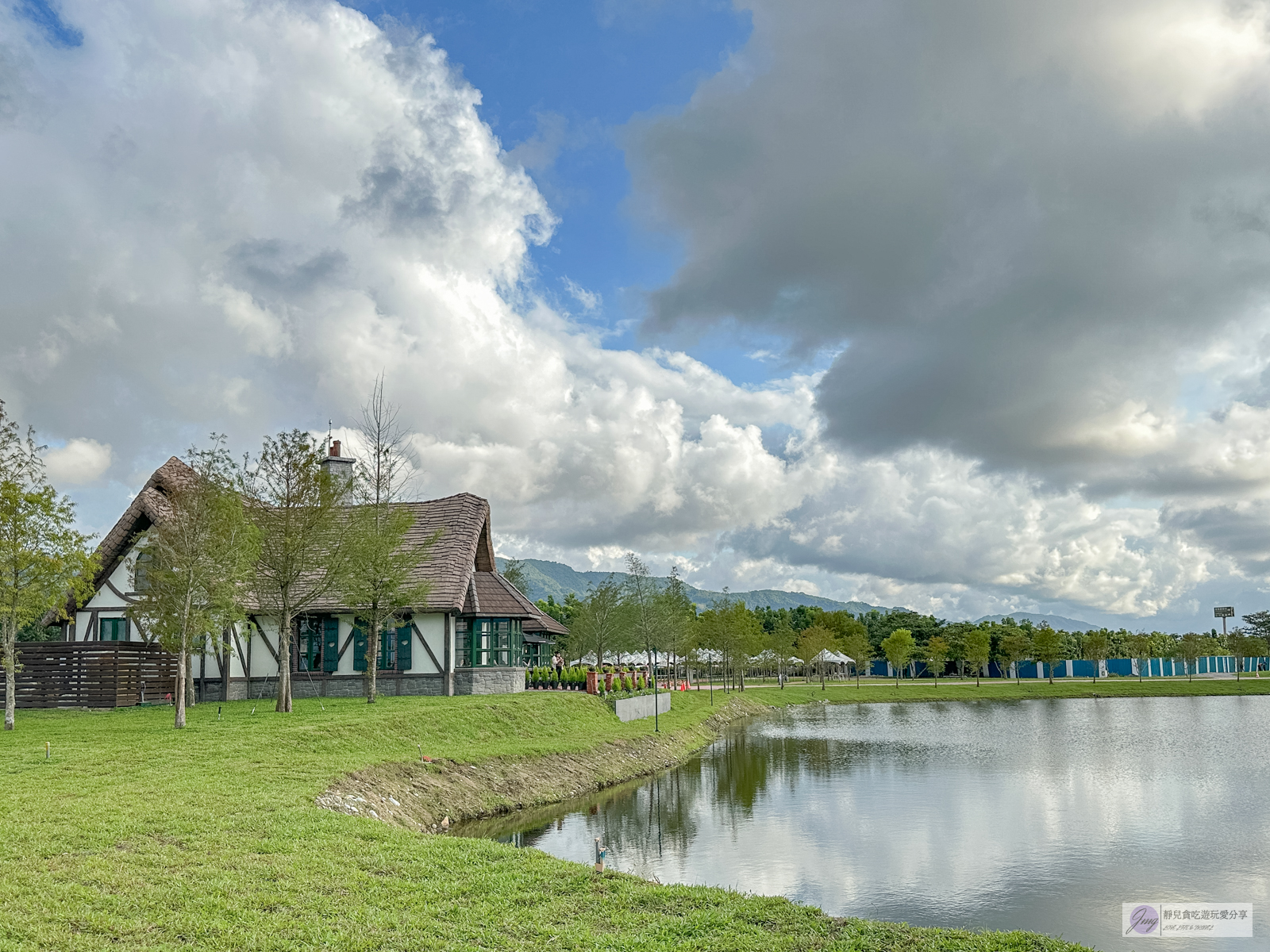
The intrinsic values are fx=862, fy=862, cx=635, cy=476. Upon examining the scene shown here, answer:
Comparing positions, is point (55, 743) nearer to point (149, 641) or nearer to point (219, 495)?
point (219, 495)

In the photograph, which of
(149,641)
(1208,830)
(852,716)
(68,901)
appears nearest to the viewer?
(68,901)

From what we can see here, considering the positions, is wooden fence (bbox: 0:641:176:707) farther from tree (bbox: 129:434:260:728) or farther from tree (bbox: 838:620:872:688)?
tree (bbox: 838:620:872:688)

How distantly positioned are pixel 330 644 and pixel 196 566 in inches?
445

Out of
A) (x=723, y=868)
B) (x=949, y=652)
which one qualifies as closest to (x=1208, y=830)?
(x=723, y=868)

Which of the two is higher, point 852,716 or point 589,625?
point 589,625

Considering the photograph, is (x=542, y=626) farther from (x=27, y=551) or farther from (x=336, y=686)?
(x=27, y=551)

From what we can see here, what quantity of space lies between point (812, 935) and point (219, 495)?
20.3 meters

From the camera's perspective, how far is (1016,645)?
79375 mm

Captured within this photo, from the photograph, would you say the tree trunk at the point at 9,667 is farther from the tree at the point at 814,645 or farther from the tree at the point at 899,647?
the tree at the point at 899,647

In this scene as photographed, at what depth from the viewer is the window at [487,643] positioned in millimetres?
32688

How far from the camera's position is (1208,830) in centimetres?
1755

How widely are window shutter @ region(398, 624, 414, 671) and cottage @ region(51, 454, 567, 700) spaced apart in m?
0.03

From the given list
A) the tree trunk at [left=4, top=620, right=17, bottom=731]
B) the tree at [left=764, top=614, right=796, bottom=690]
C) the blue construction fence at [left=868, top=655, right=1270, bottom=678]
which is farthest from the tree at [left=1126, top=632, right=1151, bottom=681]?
the tree trunk at [left=4, top=620, right=17, bottom=731]

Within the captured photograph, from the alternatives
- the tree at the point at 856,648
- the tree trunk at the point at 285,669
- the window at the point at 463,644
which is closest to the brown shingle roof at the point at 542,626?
the window at the point at 463,644
